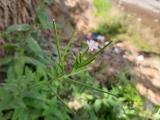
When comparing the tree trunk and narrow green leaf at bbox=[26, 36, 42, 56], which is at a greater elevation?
the tree trunk

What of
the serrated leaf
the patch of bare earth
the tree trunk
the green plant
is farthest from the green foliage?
the green plant

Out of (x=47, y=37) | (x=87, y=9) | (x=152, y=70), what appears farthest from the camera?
(x=87, y=9)

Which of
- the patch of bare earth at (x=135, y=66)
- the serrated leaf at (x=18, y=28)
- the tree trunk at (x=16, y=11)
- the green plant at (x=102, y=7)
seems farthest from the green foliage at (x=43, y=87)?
the green plant at (x=102, y=7)

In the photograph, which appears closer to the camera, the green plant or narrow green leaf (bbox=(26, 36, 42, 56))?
narrow green leaf (bbox=(26, 36, 42, 56))

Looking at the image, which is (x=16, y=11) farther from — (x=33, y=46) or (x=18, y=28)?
(x=33, y=46)

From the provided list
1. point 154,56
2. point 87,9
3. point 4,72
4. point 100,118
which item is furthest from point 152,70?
point 4,72

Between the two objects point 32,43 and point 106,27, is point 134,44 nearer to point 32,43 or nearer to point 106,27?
point 106,27

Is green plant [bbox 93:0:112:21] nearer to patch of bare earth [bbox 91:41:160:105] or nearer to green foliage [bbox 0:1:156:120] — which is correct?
patch of bare earth [bbox 91:41:160:105]

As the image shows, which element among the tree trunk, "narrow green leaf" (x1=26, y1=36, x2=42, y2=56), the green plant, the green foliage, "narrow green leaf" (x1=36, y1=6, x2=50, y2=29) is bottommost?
the green foliage
